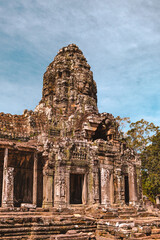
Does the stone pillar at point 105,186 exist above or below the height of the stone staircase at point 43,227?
above

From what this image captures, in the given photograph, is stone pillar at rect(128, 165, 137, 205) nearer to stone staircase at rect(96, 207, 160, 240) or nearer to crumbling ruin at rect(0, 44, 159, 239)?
crumbling ruin at rect(0, 44, 159, 239)

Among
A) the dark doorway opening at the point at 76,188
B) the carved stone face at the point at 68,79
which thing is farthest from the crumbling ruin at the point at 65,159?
the carved stone face at the point at 68,79

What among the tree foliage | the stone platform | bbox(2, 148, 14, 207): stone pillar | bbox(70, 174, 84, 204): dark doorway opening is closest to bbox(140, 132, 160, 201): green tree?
the tree foliage

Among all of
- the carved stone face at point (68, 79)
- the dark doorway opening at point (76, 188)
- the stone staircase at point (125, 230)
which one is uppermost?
the carved stone face at point (68, 79)

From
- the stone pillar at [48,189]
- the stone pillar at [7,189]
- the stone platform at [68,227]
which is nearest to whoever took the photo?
the stone platform at [68,227]

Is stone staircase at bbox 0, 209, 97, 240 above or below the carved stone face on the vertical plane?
below

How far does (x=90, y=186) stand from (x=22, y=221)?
613 cm

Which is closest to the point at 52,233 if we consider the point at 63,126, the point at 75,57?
the point at 63,126

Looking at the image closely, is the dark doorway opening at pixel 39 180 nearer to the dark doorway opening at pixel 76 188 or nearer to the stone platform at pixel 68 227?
the dark doorway opening at pixel 76 188

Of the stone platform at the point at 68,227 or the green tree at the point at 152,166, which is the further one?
the green tree at the point at 152,166

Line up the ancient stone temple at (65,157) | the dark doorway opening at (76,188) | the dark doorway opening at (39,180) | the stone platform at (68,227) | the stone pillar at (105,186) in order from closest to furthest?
the stone platform at (68,227) → the ancient stone temple at (65,157) → the stone pillar at (105,186) → the dark doorway opening at (39,180) → the dark doorway opening at (76,188)

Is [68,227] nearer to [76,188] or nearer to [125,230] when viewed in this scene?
[125,230]

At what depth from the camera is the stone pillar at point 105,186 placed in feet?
55.6

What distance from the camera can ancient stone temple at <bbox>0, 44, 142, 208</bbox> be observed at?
15398 millimetres
